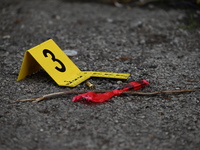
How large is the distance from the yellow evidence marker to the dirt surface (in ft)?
0.18

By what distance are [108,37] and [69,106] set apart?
1572 millimetres

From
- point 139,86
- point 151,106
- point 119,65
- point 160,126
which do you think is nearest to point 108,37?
point 119,65

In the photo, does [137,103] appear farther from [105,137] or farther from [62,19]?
[62,19]

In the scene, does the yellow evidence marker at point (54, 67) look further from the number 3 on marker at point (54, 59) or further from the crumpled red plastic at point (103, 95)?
the crumpled red plastic at point (103, 95)

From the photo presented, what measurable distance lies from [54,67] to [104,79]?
0.40 meters

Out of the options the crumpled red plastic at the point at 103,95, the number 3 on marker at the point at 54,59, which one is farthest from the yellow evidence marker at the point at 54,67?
the crumpled red plastic at the point at 103,95

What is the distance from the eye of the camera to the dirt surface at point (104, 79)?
1.85 metres

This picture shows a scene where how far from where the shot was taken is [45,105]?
7.16ft

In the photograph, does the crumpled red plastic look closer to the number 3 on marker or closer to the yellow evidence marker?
the yellow evidence marker

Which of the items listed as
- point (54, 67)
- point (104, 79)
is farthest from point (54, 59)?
point (104, 79)

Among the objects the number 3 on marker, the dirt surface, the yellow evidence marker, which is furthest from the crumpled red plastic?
the number 3 on marker

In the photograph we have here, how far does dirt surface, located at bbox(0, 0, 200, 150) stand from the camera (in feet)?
6.07

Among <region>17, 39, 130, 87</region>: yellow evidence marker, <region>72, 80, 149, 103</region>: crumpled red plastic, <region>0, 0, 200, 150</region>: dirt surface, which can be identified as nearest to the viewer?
<region>0, 0, 200, 150</region>: dirt surface

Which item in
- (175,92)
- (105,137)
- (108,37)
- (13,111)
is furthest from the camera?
(108,37)
